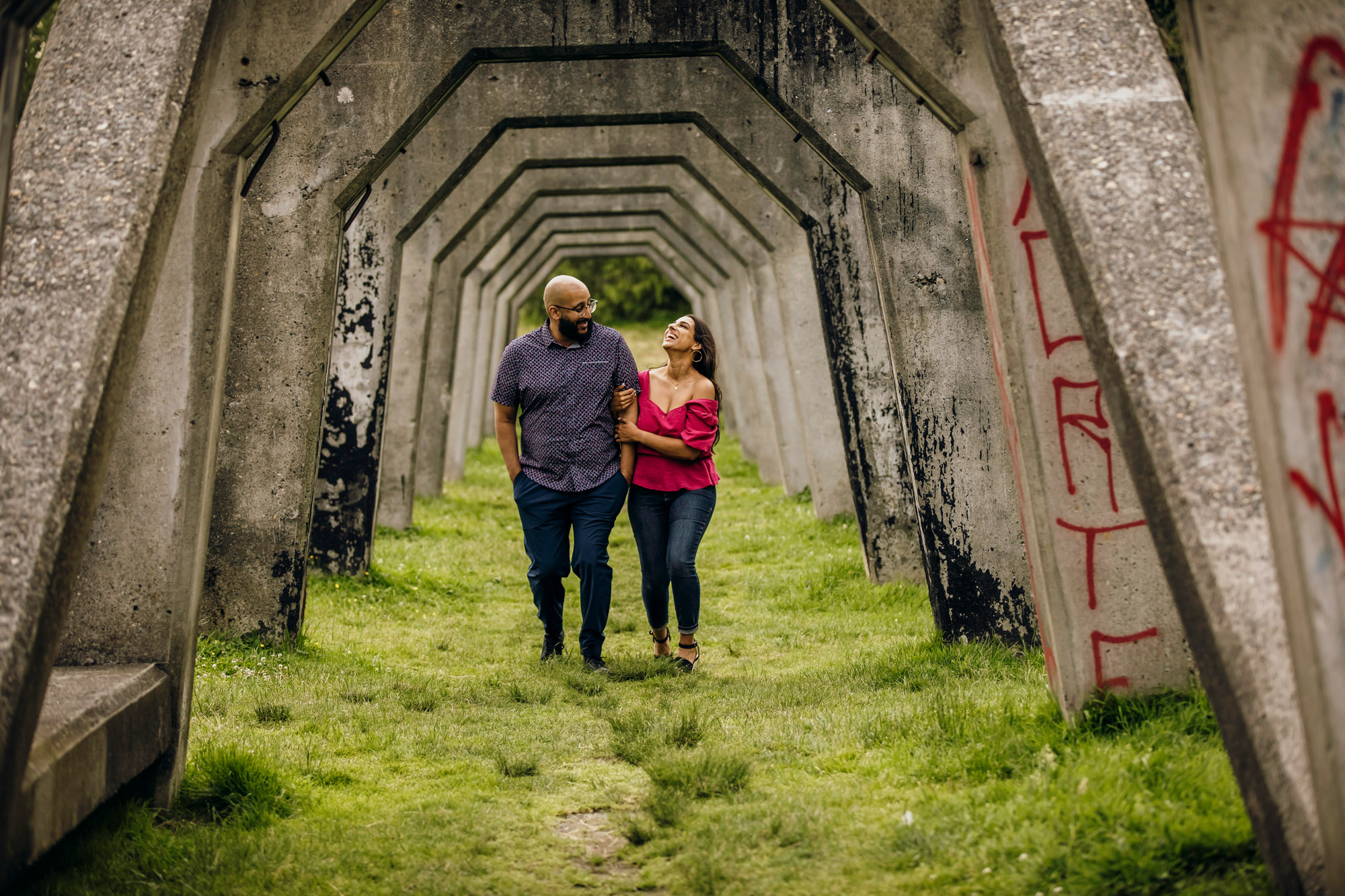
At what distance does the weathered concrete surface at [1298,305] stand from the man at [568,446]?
402 cm

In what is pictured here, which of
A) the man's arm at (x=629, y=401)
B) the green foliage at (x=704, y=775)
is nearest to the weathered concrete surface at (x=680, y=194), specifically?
the man's arm at (x=629, y=401)

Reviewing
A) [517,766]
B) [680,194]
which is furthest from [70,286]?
[680,194]

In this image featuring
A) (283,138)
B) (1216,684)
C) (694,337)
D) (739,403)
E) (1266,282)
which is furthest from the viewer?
(739,403)

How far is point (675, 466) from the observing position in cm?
654

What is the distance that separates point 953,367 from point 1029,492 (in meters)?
2.23

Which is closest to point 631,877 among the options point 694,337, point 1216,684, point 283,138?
point 1216,684

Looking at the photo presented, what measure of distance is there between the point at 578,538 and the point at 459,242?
6.94m

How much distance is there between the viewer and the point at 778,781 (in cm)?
438

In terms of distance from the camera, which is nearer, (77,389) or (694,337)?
(77,389)

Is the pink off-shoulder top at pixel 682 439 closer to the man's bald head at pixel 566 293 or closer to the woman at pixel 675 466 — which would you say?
the woman at pixel 675 466


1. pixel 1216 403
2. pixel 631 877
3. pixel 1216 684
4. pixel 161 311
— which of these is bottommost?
pixel 631 877

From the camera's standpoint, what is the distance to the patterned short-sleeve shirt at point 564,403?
643 centimetres

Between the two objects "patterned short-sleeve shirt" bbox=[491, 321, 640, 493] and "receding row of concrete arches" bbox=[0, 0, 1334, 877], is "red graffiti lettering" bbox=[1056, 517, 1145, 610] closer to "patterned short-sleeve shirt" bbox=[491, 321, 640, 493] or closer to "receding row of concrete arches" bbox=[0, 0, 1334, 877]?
"receding row of concrete arches" bbox=[0, 0, 1334, 877]

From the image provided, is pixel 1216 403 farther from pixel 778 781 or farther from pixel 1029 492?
pixel 778 781
